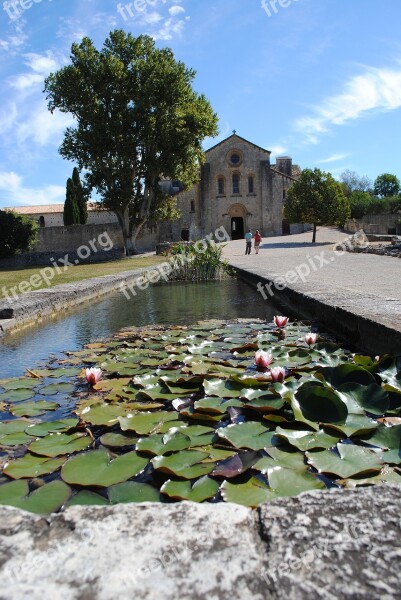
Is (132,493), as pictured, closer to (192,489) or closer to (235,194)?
(192,489)

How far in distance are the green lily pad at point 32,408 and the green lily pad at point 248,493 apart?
1.37 meters

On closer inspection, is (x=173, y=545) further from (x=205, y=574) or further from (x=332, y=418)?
(x=332, y=418)

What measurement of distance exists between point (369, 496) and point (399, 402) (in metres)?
1.50

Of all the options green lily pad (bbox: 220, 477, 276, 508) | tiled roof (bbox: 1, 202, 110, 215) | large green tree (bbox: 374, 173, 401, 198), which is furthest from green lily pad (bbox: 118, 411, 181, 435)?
large green tree (bbox: 374, 173, 401, 198)

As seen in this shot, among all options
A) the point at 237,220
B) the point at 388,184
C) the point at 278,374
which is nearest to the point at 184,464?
the point at 278,374

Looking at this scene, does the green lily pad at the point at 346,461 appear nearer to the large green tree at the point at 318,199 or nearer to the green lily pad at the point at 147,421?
the green lily pad at the point at 147,421

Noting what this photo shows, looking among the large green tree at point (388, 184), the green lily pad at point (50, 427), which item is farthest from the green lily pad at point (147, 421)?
the large green tree at point (388, 184)

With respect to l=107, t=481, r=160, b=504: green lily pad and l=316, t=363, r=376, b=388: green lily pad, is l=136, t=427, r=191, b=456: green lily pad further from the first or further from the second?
l=316, t=363, r=376, b=388: green lily pad

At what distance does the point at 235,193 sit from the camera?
49125 mm

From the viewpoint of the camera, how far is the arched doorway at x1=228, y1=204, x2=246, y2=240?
4912 centimetres

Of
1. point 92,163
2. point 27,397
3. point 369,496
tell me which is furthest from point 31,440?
point 92,163

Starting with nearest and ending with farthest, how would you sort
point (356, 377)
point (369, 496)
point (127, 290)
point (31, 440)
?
point (369, 496)
point (31, 440)
point (356, 377)
point (127, 290)

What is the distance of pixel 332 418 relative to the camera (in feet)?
7.56

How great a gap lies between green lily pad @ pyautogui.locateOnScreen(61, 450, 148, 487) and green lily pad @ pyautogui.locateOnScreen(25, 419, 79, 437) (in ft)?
1.29
